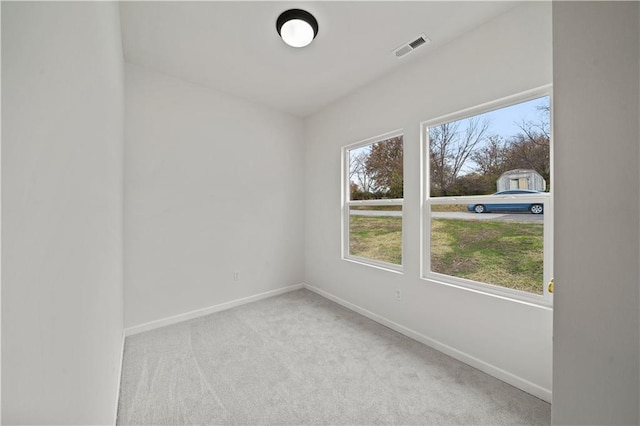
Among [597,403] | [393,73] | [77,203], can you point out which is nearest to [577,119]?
[597,403]

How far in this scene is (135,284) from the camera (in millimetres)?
2564

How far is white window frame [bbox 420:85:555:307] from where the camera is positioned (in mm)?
1753

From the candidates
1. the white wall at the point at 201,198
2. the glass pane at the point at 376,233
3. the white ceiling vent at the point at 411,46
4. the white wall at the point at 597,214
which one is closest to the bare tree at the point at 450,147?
the glass pane at the point at 376,233

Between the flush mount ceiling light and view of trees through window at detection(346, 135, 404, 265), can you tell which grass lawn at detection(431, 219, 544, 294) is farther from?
the flush mount ceiling light

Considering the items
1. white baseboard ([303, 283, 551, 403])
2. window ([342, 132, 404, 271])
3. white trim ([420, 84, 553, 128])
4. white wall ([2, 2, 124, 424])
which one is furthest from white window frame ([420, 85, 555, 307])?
white wall ([2, 2, 124, 424])

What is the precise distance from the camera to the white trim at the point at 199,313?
8.38 ft

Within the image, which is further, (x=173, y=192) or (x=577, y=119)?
(x=173, y=192)

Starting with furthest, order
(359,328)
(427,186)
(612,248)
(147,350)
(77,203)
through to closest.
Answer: (359,328)
(427,186)
(147,350)
(77,203)
(612,248)

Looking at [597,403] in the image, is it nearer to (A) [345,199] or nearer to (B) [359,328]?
(B) [359,328]

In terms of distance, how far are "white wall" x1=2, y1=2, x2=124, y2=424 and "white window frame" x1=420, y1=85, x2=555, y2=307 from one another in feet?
7.62

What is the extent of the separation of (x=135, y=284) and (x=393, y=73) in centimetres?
351

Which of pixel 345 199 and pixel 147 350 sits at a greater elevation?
pixel 345 199

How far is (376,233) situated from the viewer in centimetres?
303

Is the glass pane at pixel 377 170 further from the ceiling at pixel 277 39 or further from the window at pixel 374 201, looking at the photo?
the ceiling at pixel 277 39
